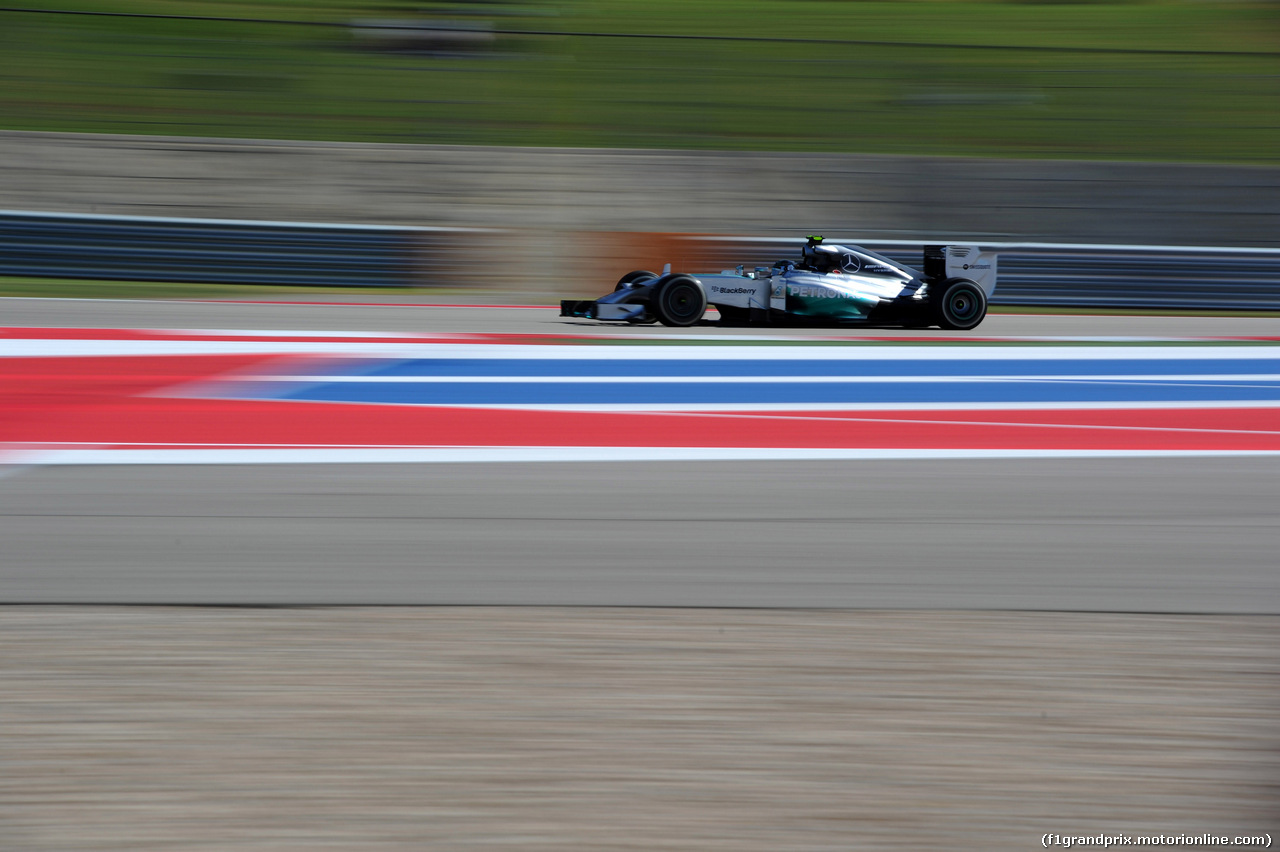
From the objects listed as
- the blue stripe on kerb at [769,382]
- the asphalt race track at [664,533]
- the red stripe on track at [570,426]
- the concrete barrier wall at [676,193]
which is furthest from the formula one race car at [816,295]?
the asphalt race track at [664,533]

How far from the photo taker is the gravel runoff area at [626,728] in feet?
7.11

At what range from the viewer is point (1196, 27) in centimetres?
2481

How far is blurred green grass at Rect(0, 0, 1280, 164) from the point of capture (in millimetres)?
19109

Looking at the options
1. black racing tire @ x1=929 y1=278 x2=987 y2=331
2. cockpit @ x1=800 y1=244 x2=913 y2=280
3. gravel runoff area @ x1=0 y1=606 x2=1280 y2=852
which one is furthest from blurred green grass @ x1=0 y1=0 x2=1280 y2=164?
gravel runoff area @ x1=0 y1=606 x2=1280 y2=852

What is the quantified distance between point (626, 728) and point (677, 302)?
939 cm

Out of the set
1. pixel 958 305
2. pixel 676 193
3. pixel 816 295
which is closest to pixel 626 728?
pixel 816 295

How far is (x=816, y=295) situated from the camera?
12.0 meters

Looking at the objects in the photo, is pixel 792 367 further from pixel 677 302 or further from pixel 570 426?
pixel 570 426

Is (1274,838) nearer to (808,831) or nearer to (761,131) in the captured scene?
(808,831)

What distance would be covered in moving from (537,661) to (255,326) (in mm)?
9049

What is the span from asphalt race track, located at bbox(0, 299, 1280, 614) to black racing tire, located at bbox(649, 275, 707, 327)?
20.3ft

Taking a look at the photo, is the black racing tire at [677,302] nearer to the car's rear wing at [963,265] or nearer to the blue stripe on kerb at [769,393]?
the car's rear wing at [963,265]

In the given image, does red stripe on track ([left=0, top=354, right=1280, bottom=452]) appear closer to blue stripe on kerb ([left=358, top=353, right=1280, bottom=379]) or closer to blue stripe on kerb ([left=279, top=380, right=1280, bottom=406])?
blue stripe on kerb ([left=279, top=380, right=1280, bottom=406])

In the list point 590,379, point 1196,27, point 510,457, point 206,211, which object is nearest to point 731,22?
point 1196,27
